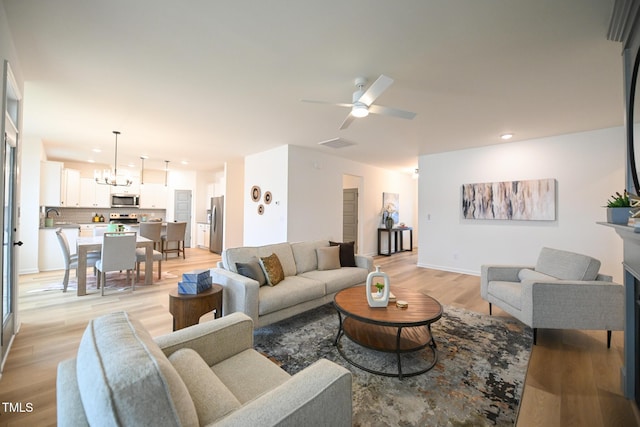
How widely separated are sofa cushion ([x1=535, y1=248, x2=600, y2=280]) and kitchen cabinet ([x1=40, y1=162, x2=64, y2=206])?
8433 mm

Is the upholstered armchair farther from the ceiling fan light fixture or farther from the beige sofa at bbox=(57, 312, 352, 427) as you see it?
the beige sofa at bbox=(57, 312, 352, 427)

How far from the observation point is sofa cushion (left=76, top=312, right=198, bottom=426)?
26.0 inches

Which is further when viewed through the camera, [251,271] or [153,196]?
[153,196]

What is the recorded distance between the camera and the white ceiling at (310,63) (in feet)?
5.85

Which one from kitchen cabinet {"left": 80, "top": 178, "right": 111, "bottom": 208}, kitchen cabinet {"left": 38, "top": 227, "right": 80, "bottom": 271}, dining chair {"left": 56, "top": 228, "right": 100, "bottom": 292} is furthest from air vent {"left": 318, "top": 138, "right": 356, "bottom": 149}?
kitchen cabinet {"left": 80, "top": 178, "right": 111, "bottom": 208}

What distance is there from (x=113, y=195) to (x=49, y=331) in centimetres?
582

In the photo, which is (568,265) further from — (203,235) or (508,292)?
(203,235)

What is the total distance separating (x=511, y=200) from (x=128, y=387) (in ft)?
18.5

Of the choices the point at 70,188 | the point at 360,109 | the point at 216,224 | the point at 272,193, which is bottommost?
the point at 216,224

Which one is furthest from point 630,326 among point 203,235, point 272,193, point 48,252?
point 203,235

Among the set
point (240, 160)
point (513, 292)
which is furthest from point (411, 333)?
point (240, 160)

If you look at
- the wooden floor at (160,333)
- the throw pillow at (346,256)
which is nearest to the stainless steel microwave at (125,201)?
the wooden floor at (160,333)

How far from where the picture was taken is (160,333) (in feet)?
8.82

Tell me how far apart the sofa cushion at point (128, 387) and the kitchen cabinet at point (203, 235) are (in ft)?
25.7
